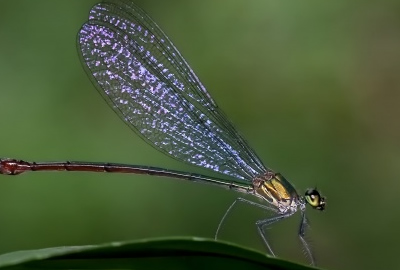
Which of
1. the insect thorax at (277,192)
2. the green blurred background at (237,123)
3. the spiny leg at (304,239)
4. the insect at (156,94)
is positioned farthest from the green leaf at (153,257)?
the green blurred background at (237,123)

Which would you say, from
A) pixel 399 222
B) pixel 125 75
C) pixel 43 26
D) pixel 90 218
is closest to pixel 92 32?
pixel 125 75

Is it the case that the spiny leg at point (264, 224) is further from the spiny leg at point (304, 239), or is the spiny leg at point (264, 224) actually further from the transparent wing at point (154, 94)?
the transparent wing at point (154, 94)

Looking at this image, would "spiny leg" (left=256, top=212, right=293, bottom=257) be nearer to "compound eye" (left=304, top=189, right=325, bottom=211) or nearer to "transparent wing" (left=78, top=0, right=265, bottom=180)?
"compound eye" (left=304, top=189, right=325, bottom=211)

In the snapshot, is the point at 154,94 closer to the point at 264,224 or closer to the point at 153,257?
the point at 264,224

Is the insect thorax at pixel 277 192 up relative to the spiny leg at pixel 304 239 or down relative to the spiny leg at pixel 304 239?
up

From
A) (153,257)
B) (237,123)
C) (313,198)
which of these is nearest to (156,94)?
(313,198)

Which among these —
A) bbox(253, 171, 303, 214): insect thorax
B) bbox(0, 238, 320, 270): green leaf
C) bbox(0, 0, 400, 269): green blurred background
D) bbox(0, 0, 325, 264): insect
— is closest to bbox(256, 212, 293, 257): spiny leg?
bbox(253, 171, 303, 214): insect thorax
